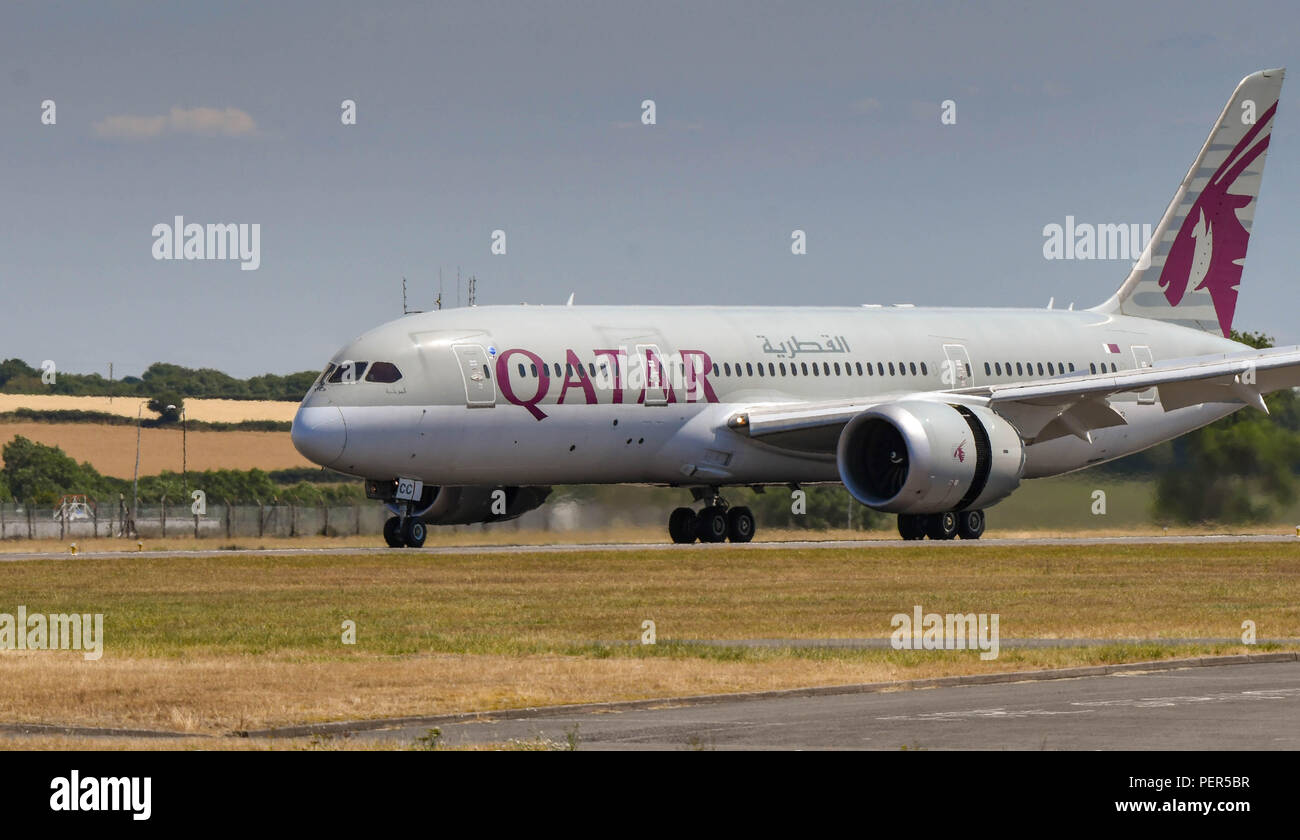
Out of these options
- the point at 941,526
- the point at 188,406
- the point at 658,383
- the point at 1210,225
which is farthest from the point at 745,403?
the point at 188,406

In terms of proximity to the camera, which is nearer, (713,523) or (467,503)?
(467,503)

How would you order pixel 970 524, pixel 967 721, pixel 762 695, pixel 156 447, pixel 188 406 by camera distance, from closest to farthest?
pixel 967 721 < pixel 762 695 < pixel 970 524 < pixel 156 447 < pixel 188 406

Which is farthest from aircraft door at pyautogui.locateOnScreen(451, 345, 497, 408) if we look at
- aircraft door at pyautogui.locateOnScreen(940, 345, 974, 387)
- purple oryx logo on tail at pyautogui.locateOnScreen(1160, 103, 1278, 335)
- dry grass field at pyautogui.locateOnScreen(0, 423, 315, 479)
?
purple oryx logo on tail at pyautogui.locateOnScreen(1160, 103, 1278, 335)

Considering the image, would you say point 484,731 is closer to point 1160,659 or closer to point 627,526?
point 1160,659

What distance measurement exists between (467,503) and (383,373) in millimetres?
5358

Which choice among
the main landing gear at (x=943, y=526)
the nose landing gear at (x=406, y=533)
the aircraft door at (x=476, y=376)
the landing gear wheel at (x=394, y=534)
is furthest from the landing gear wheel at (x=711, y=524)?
the landing gear wheel at (x=394, y=534)

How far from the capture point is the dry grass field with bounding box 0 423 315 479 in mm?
63562

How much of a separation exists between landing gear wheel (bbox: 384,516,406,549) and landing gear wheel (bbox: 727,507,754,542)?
327 inches

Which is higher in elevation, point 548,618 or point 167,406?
point 167,406

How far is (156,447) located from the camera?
67.6 m

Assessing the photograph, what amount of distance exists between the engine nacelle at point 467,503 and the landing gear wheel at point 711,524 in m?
3.82

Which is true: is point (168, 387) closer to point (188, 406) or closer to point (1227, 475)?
point (188, 406)
